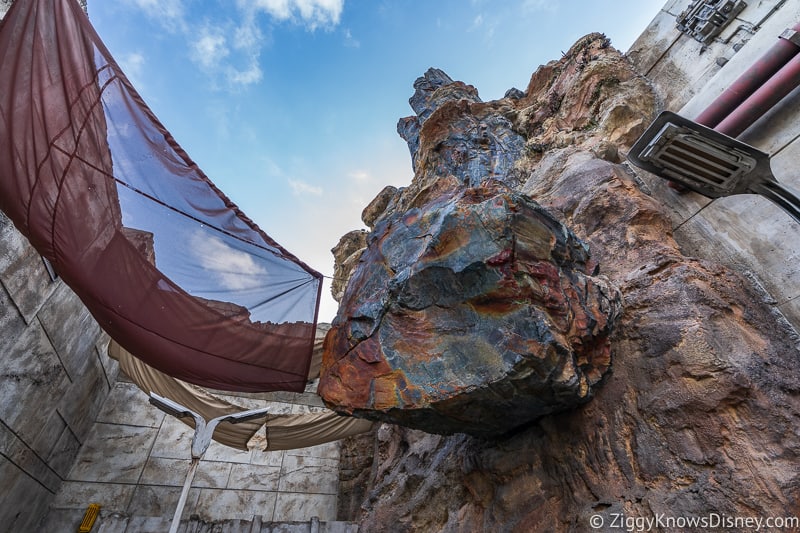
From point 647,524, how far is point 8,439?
6625 millimetres

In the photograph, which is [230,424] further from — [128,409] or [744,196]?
[744,196]

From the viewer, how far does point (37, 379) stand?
472 cm

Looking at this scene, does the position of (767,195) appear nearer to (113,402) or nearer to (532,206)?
(532,206)

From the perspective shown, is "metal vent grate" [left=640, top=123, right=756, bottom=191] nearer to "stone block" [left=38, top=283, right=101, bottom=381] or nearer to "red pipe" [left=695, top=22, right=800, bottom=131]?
"red pipe" [left=695, top=22, right=800, bottom=131]

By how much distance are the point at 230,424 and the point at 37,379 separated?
2.52 meters

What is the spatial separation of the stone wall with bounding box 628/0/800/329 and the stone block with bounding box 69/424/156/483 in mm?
8774

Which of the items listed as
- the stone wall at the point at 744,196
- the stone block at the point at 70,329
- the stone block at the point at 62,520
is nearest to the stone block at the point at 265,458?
the stone block at the point at 62,520

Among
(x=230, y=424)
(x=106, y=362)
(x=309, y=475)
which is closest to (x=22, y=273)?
(x=230, y=424)

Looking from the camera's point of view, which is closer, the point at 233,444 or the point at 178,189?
the point at 178,189

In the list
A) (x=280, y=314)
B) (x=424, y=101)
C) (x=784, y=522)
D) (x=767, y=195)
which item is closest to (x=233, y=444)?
(x=280, y=314)

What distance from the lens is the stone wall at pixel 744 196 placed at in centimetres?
262

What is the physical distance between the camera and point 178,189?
3295 mm

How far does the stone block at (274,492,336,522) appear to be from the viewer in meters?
6.55

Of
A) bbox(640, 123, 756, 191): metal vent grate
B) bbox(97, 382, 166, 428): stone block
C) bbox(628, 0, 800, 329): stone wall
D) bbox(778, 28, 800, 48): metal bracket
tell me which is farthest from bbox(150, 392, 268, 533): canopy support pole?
bbox(778, 28, 800, 48): metal bracket
